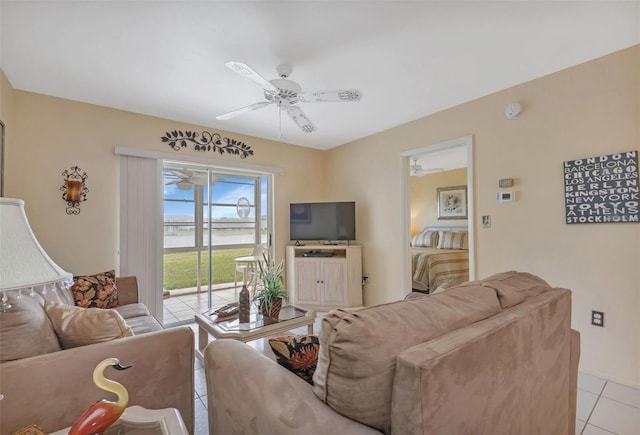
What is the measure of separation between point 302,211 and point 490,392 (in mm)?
3530

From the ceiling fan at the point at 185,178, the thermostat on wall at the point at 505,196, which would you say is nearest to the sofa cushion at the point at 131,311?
the ceiling fan at the point at 185,178

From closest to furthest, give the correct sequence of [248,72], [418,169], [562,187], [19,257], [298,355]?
[19,257]
[298,355]
[248,72]
[562,187]
[418,169]

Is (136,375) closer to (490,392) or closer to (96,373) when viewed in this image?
(96,373)

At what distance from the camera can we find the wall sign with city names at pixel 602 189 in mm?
2021

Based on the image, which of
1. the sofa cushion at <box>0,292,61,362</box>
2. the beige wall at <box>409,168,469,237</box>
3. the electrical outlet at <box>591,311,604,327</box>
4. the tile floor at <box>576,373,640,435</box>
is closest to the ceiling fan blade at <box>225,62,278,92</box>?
the sofa cushion at <box>0,292,61,362</box>

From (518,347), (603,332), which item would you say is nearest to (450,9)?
(518,347)

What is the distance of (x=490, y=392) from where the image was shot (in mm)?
884

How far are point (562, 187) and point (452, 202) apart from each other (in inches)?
145

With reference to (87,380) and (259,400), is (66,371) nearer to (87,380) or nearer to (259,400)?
(87,380)

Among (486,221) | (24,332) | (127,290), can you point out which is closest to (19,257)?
(24,332)

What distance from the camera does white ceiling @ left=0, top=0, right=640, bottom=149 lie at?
169 cm

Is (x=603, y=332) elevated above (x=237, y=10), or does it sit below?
below

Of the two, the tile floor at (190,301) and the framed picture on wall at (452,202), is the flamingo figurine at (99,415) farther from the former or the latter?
the framed picture on wall at (452,202)

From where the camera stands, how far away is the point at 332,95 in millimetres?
2117
